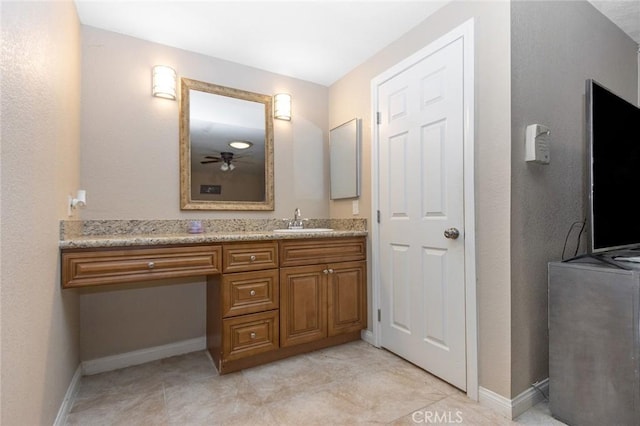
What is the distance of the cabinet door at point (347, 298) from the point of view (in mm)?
2324

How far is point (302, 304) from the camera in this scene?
220cm

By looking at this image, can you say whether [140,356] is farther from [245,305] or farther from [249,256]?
[249,256]

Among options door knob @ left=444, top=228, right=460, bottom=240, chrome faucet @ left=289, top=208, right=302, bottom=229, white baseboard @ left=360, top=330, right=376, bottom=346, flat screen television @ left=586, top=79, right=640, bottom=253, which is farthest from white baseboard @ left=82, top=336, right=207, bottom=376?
flat screen television @ left=586, top=79, right=640, bottom=253

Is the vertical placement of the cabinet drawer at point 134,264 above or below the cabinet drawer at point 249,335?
above

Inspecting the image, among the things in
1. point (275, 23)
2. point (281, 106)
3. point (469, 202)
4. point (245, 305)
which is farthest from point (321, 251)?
point (275, 23)

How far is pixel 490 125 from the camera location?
1.61 meters

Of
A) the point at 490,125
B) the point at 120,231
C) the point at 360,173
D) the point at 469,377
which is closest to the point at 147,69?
the point at 120,231

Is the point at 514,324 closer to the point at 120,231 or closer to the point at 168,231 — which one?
the point at 168,231

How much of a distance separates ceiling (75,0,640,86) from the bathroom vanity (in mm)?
1403

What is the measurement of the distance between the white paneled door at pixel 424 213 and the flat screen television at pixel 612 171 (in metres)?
0.60

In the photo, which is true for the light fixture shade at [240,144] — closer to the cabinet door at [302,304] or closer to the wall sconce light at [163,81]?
the wall sconce light at [163,81]

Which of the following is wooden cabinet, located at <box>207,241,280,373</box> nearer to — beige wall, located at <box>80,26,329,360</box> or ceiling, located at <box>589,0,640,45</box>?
beige wall, located at <box>80,26,329,360</box>

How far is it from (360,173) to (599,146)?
147cm

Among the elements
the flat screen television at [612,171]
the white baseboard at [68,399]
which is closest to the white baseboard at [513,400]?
the flat screen television at [612,171]
